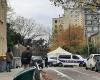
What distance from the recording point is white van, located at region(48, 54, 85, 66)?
69688mm

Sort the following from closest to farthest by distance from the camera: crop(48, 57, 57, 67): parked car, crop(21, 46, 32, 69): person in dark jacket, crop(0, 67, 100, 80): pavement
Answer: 1. crop(21, 46, 32, 69): person in dark jacket
2. crop(0, 67, 100, 80): pavement
3. crop(48, 57, 57, 67): parked car

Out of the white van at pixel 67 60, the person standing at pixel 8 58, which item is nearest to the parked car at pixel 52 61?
the white van at pixel 67 60

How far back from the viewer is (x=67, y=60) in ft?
229

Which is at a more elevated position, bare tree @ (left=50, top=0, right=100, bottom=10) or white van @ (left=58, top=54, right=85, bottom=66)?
bare tree @ (left=50, top=0, right=100, bottom=10)

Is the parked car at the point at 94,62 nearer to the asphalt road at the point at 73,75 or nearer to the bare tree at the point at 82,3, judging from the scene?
the asphalt road at the point at 73,75

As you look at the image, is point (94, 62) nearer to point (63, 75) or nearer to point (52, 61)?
point (63, 75)

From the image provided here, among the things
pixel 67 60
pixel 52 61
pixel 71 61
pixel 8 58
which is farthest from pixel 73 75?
pixel 52 61

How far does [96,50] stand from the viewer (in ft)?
342

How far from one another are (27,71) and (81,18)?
164 meters

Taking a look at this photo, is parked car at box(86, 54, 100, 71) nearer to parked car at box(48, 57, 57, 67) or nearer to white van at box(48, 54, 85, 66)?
white van at box(48, 54, 85, 66)

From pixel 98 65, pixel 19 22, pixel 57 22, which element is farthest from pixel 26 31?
pixel 57 22

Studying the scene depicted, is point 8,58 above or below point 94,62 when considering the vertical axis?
above

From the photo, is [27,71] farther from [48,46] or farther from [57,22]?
[57,22]

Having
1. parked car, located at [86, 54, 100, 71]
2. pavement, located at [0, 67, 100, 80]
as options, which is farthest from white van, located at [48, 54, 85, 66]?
pavement, located at [0, 67, 100, 80]
